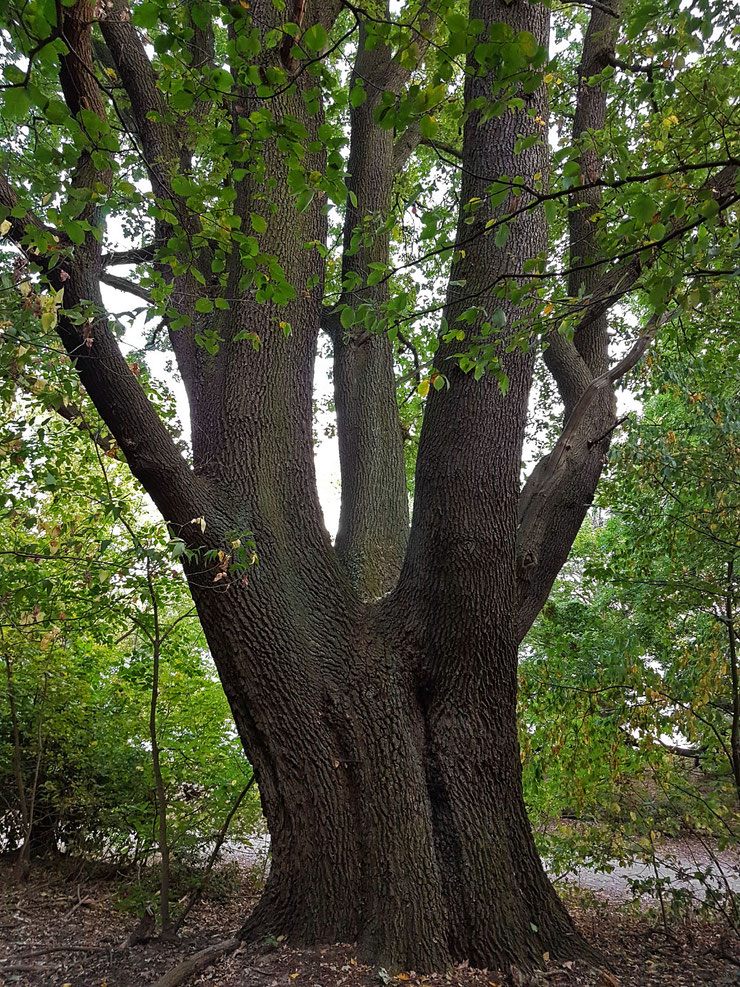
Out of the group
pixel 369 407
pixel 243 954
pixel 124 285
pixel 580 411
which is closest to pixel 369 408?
pixel 369 407

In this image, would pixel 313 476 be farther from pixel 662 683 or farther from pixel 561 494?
pixel 662 683

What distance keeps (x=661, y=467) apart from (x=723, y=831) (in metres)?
2.45

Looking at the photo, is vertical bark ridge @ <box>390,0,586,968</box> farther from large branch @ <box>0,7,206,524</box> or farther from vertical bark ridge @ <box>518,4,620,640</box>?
large branch @ <box>0,7,206,524</box>

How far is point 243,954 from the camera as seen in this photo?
308 cm

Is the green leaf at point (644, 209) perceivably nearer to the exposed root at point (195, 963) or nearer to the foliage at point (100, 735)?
the exposed root at point (195, 963)

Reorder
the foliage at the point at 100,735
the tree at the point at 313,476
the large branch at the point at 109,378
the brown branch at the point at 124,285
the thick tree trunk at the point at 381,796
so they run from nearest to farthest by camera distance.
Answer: the tree at the point at 313,476
the thick tree trunk at the point at 381,796
the large branch at the point at 109,378
the foliage at the point at 100,735
the brown branch at the point at 124,285

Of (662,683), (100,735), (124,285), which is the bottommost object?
(662,683)

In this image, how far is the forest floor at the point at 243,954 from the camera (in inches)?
114

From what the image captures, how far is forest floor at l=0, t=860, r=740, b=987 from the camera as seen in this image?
2885 mm

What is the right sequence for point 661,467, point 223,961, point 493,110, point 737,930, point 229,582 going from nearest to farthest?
point 493,110 < point 223,961 < point 229,582 < point 737,930 < point 661,467

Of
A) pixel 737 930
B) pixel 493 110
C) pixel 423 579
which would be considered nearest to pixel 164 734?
pixel 423 579

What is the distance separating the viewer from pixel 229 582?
3348 millimetres

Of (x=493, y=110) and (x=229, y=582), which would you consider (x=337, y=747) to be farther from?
(x=493, y=110)

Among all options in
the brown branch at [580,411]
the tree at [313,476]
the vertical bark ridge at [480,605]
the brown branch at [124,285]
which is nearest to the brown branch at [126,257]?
the brown branch at [124,285]
